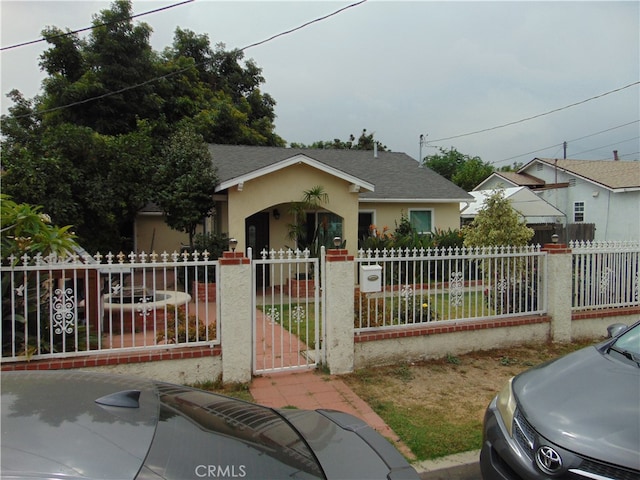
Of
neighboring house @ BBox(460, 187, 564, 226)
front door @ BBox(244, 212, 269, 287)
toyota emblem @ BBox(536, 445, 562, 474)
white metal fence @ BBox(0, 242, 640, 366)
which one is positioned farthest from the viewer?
neighboring house @ BBox(460, 187, 564, 226)

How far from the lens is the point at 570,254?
721 cm

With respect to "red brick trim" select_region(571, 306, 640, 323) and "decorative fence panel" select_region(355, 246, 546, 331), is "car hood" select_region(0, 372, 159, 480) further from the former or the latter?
"red brick trim" select_region(571, 306, 640, 323)

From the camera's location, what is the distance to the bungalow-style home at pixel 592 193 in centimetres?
2100

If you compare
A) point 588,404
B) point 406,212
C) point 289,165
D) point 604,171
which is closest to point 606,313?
point 588,404

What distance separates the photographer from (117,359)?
192 inches

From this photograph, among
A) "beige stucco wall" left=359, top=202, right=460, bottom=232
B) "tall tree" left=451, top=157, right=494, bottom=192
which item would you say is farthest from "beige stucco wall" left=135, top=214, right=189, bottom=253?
"tall tree" left=451, top=157, right=494, bottom=192

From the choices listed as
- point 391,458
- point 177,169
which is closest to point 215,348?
point 391,458

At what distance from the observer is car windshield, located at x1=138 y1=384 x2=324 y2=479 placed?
1560 millimetres

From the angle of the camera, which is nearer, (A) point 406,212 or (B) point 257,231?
(B) point 257,231

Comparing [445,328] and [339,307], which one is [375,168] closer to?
[445,328]

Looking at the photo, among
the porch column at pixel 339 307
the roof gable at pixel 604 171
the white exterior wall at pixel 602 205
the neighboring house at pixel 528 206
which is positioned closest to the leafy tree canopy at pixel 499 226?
the porch column at pixel 339 307

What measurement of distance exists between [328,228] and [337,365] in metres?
7.77

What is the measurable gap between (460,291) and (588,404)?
12.2 feet

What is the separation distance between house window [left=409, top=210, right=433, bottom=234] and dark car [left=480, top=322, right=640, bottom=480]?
12054mm
